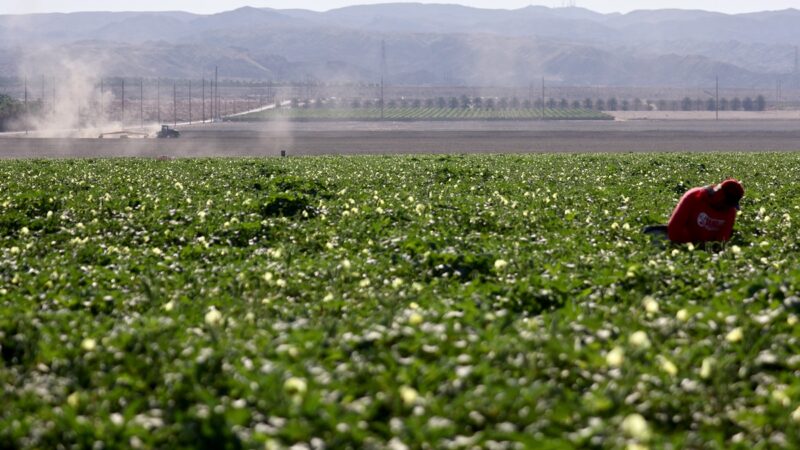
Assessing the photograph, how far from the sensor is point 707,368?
6.81m

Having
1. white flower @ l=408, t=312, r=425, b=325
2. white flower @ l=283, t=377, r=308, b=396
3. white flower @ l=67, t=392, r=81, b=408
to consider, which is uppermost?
white flower @ l=408, t=312, r=425, b=325

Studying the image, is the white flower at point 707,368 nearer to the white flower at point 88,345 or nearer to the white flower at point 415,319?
the white flower at point 415,319

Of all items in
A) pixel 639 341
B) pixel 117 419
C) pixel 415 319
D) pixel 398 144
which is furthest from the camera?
pixel 398 144

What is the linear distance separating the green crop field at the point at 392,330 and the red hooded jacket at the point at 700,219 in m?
0.49

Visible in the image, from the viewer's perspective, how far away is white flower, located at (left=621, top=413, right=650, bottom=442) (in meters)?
5.79

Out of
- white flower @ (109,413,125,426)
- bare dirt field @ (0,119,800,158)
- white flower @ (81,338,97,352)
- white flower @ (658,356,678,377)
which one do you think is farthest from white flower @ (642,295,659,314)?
bare dirt field @ (0,119,800,158)

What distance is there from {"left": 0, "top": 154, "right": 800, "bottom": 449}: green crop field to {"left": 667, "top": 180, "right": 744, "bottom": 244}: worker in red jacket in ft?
1.71

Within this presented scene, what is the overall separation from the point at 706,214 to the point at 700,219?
118mm

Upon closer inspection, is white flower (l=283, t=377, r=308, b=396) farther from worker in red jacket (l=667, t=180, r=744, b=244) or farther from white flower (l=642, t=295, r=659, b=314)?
worker in red jacket (l=667, t=180, r=744, b=244)

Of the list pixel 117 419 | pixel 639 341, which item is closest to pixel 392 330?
pixel 639 341

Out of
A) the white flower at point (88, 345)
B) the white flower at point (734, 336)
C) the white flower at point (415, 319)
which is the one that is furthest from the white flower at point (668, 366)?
the white flower at point (88, 345)

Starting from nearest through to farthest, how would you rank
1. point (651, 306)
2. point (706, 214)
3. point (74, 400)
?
point (74, 400) < point (651, 306) < point (706, 214)

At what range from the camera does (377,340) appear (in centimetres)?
753

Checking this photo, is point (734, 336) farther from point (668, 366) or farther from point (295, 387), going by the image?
point (295, 387)
